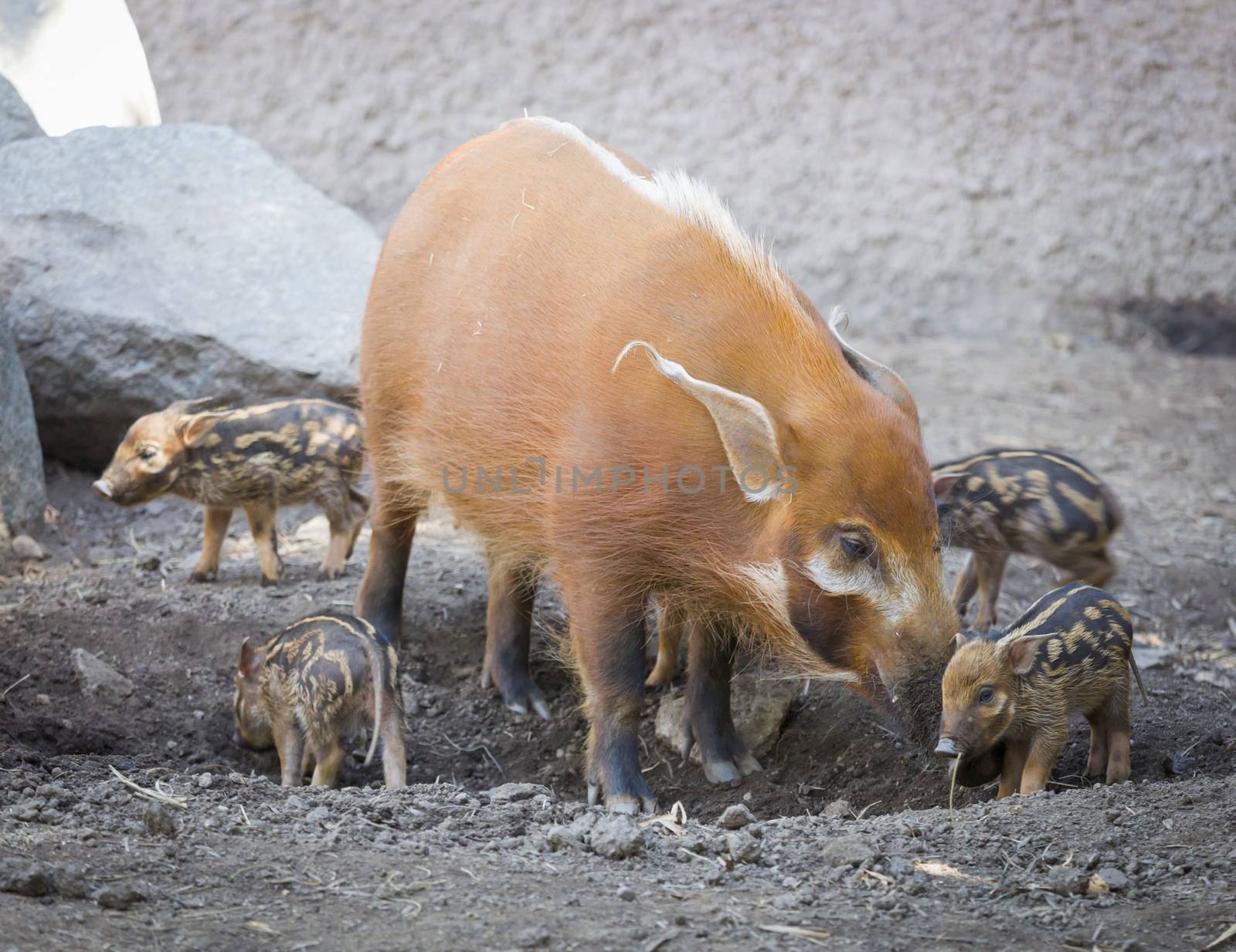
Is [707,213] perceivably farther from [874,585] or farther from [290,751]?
[290,751]

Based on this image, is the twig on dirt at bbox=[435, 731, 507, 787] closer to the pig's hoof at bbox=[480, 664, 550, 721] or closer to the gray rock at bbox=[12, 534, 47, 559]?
the pig's hoof at bbox=[480, 664, 550, 721]

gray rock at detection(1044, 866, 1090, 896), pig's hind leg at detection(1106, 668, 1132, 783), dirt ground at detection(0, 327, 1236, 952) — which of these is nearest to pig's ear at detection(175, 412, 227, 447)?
dirt ground at detection(0, 327, 1236, 952)

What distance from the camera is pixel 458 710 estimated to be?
177 inches

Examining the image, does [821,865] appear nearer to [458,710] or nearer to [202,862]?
[202,862]

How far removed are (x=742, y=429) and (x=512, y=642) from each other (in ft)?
5.36

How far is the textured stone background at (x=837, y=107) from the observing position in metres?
8.95

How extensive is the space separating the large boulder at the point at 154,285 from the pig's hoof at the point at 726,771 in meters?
2.96

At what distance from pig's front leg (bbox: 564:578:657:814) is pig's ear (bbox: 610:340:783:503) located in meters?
0.55

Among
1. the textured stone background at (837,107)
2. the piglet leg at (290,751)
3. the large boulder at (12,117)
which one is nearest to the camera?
the piglet leg at (290,751)

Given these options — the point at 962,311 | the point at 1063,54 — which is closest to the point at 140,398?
the point at 962,311

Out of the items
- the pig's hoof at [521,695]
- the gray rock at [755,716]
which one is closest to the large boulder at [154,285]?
the pig's hoof at [521,695]

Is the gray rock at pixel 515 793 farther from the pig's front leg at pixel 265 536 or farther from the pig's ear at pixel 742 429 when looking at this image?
the pig's front leg at pixel 265 536

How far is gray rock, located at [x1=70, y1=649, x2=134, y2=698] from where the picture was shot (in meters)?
4.05

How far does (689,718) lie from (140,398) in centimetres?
330
